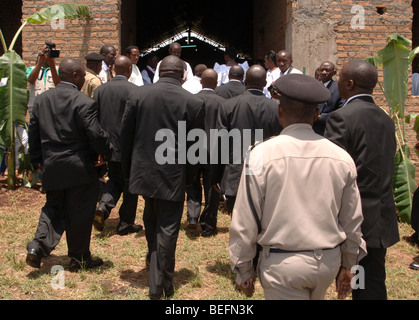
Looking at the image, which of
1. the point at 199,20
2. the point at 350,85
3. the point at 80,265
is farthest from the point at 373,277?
the point at 199,20

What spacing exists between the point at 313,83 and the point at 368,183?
1.08m

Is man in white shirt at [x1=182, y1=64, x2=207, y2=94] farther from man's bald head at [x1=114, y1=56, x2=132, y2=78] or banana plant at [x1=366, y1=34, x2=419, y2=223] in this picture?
banana plant at [x1=366, y1=34, x2=419, y2=223]

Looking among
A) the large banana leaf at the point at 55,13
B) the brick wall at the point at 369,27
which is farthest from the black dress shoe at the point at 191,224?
the brick wall at the point at 369,27

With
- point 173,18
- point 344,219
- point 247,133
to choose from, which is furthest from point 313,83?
point 173,18

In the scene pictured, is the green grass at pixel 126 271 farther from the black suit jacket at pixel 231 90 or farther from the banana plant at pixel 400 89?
the black suit jacket at pixel 231 90

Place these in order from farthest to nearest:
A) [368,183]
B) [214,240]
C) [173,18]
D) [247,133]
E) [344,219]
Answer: [173,18]
[214,240]
[247,133]
[368,183]
[344,219]

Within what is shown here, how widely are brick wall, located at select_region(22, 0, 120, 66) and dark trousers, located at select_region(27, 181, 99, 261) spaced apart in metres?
4.90

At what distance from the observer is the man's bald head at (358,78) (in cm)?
334

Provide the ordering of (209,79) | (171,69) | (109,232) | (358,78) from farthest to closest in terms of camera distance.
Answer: (209,79), (109,232), (171,69), (358,78)

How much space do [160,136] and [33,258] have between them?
176cm

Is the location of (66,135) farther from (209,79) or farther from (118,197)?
(209,79)

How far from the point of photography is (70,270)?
4613 millimetres

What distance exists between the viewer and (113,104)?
557cm
